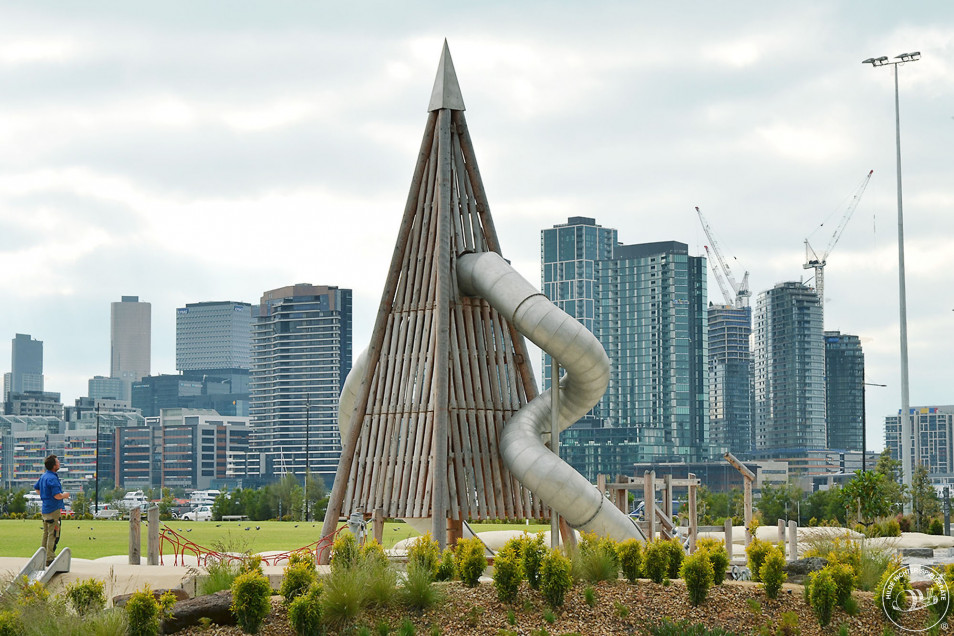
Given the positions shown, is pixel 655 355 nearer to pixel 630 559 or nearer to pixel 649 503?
pixel 649 503

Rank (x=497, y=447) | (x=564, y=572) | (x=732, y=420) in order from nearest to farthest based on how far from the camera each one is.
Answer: (x=564, y=572) → (x=497, y=447) → (x=732, y=420)

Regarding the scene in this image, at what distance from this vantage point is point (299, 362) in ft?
649

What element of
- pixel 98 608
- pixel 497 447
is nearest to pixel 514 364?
pixel 497 447

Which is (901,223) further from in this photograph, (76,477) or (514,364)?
(76,477)

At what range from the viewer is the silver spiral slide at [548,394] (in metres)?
17.3

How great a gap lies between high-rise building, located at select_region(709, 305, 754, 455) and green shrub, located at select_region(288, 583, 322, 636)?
172804 mm

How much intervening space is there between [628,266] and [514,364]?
153m

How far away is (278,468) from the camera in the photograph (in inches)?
7692

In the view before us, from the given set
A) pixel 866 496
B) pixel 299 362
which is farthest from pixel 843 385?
pixel 866 496

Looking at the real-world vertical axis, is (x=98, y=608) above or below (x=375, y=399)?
below

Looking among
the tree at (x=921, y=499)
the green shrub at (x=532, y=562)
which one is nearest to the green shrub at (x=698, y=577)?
the green shrub at (x=532, y=562)

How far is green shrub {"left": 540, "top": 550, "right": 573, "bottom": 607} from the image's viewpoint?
1181cm

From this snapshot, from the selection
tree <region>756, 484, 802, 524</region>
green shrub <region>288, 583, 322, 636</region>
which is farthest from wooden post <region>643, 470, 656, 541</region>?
tree <region>756, 484, 802, 524</region>

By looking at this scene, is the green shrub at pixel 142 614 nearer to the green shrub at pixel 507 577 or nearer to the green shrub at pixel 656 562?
the green shrub at pixel 507 577
